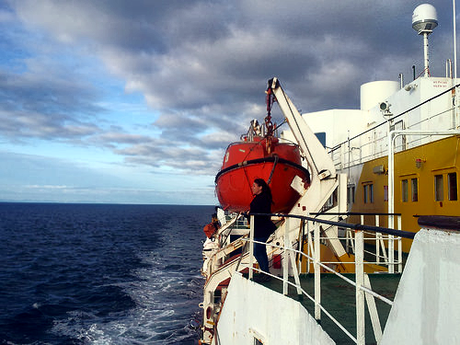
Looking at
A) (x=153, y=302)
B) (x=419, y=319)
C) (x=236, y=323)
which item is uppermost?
(x=419, y=319)

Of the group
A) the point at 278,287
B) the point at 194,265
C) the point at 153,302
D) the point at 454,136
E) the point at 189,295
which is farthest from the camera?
the point at 194,265

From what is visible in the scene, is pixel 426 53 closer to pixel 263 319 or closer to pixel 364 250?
pixel 364 250

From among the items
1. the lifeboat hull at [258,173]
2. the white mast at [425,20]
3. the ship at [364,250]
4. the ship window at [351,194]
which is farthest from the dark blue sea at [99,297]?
the white mast at [425,20]

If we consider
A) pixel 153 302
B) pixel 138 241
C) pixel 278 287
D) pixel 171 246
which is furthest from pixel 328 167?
pixel 138 241

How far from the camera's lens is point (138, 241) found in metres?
44.0

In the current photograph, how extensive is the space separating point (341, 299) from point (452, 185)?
4.21 metres

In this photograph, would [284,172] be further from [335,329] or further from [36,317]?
[36,317]

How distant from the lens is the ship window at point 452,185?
7.73 meters

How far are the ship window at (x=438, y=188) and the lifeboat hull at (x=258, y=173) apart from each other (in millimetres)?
3648

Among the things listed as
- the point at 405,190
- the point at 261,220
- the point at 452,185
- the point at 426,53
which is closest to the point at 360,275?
the point at 261,220

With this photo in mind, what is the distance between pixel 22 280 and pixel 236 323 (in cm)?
2021

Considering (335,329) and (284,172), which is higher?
(284,172)

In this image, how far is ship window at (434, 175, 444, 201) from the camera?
8148 mm

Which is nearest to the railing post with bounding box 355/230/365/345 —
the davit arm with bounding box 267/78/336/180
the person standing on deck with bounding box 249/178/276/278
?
the person standing on deck with bounding box 249/178/276/278
